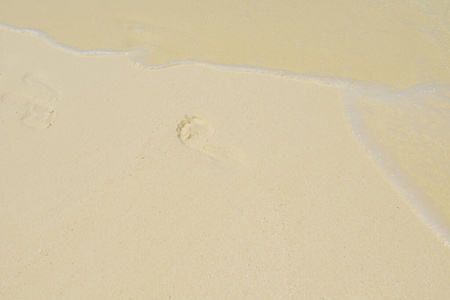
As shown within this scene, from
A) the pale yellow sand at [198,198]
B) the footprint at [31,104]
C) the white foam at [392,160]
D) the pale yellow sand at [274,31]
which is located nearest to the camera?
the pale yellow sand at [198,198]

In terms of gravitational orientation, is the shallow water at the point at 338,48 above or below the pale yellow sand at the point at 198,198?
above

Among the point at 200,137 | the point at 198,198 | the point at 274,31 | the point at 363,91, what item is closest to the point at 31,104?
the point at 200,137

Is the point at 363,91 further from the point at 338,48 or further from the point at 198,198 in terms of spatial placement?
the point at 198,198

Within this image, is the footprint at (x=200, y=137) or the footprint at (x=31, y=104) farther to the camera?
the footprint at (x=31, y=104)

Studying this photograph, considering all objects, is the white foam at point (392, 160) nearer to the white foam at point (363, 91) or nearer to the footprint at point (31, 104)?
the white foam at point (363, 91)

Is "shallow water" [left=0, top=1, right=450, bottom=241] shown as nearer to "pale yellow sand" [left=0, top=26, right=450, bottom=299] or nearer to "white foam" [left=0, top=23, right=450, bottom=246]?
"white foam" [left=0, top=23, right=450, bottom=246]

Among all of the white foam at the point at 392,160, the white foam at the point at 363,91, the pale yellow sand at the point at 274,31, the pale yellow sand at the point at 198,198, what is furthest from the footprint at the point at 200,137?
the white foam at the point at 392,160
